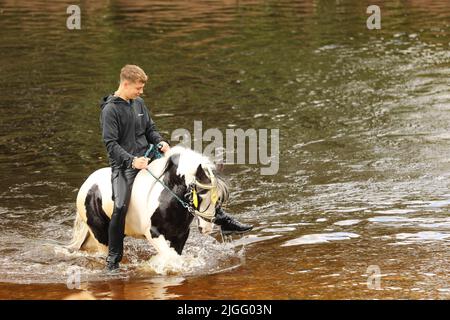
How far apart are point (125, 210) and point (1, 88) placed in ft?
43.5

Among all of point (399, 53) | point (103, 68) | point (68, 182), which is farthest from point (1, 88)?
point (399, 53)

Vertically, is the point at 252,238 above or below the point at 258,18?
below

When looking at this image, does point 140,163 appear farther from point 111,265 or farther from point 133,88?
point 111,265

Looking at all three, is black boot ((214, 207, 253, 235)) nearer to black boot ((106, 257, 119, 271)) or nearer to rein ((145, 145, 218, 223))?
rein ((145, 145, 218, 223))

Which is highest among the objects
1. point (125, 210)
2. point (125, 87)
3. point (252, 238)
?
point (125, 87)

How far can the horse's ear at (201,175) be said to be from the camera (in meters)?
9.38

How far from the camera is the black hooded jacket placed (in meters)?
9.50

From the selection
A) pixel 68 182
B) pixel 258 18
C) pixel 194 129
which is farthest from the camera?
pixel 258 18

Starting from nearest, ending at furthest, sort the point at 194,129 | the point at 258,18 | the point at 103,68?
the point at 194,129 → the point at 103,68 → the point at 258,18

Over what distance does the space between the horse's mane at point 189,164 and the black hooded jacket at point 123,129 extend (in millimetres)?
427

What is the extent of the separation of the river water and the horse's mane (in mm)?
1109

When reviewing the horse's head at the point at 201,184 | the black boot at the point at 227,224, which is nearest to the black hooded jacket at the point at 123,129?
the horse's head at the point at 201,184

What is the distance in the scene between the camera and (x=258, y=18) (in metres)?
31.8
